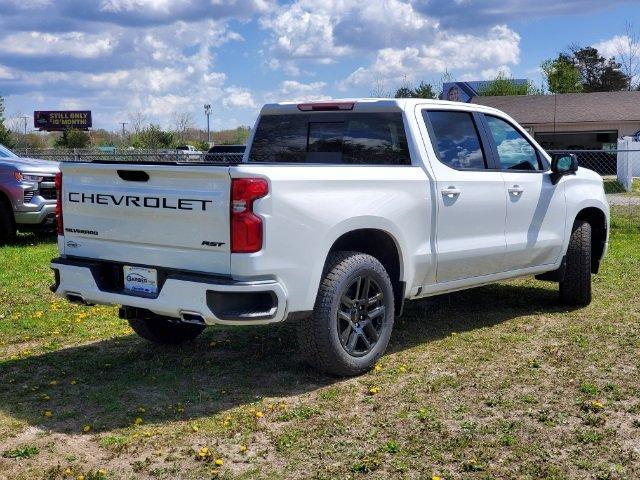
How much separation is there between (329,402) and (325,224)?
114cm

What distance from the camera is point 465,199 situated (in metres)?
6.59

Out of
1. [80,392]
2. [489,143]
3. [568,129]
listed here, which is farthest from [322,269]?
[568,129]

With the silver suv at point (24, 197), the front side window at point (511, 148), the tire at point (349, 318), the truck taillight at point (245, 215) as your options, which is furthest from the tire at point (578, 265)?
Answer: the silver suv at point (24, 197)

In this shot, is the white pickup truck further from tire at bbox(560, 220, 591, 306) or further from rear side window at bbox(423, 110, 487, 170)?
tire at bbox(560, 220, 591, 306)

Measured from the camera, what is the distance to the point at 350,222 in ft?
18.4

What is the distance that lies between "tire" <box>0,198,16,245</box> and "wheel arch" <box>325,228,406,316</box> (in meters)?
9.00

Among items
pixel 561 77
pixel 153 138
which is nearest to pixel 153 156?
pixel 153 138

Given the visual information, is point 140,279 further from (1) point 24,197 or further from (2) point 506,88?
(2) point 506,88

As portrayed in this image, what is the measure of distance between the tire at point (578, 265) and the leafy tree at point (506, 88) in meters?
53.4

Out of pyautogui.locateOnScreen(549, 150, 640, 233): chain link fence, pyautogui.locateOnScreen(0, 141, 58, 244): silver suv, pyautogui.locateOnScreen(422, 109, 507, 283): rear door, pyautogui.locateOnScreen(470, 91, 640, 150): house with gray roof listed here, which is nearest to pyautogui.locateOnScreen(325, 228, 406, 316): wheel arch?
pyautogui.locateOnScreen(422, 109, 507, 283): rear door

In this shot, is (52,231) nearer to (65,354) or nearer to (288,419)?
(65,354)

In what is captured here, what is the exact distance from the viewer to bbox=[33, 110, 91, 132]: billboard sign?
69.8 meters

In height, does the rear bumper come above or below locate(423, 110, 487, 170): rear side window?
below

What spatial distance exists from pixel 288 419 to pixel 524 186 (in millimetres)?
3314
